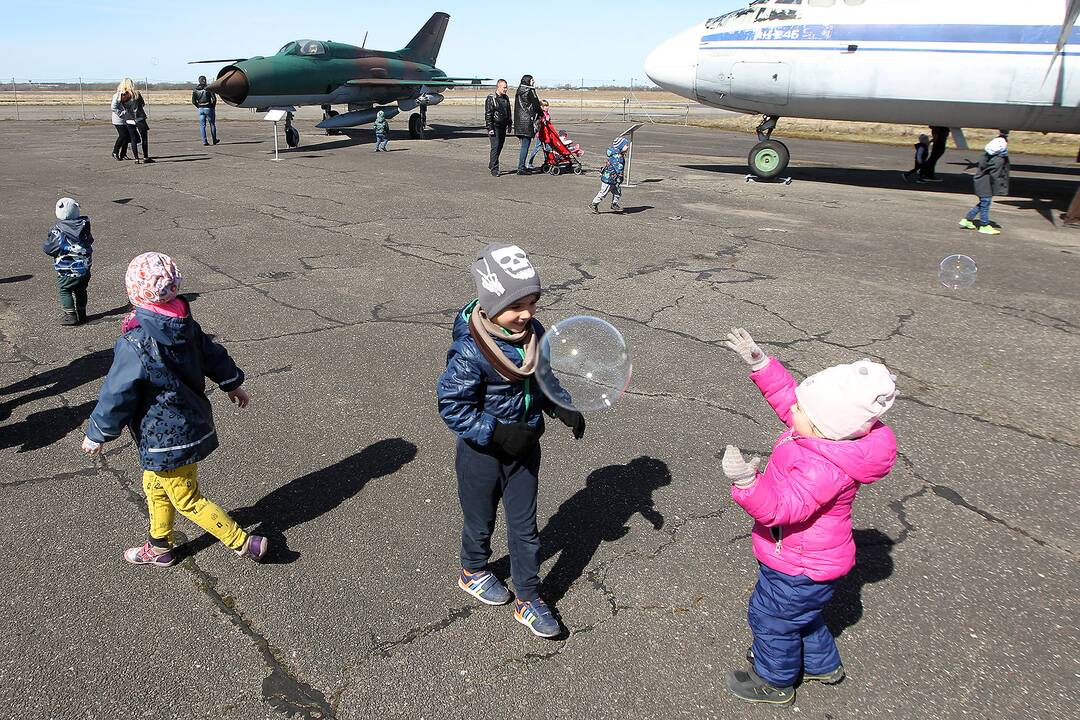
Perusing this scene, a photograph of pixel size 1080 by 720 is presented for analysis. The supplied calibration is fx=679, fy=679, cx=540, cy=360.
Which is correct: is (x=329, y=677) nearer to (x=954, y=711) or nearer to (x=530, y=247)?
(x=954, y=711)

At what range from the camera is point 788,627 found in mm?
2547

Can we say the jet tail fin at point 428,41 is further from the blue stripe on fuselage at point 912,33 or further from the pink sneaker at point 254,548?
the pink sneaker at point 254,548

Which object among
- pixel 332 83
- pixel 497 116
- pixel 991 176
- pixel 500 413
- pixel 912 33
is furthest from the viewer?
pixel 332 83

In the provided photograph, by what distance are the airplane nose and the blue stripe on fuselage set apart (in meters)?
13.1

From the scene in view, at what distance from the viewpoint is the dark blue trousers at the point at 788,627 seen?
249 centimetres

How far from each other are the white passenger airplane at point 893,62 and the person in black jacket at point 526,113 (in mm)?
3299

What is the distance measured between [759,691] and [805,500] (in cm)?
86

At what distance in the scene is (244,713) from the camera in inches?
100

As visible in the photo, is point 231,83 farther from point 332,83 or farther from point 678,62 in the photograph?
point 678,62

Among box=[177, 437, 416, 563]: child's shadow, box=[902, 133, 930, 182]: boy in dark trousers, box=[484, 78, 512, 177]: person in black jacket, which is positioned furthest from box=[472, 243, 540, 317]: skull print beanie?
box=[902, 133, 930, 182]: boy in dark trousers

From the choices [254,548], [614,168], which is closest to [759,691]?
[254,548]

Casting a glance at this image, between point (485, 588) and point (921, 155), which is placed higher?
point (921, 155)

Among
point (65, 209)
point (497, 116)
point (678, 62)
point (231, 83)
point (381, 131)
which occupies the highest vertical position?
point (678, 62)

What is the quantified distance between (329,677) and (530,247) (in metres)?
7.23
